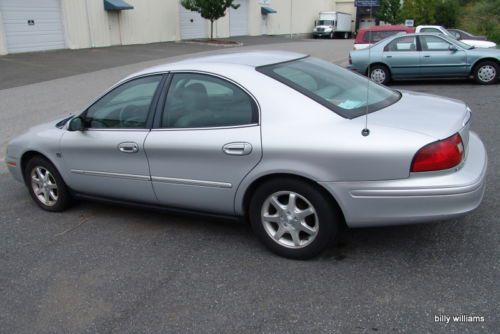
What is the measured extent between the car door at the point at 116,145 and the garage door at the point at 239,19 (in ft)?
111

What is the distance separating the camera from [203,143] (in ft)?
12.2

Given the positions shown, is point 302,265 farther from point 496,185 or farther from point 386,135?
point 496,185

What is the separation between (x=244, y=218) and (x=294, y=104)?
0.98 m

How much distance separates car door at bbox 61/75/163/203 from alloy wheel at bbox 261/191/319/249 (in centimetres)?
108

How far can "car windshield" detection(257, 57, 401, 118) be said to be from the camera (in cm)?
359

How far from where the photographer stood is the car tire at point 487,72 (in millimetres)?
12031

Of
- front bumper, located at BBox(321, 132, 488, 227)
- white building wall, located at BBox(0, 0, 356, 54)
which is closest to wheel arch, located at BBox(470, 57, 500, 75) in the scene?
front bumper, located at BBox(321, 132, 488, 227)

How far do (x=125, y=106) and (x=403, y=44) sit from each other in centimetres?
988

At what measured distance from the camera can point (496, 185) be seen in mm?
4812

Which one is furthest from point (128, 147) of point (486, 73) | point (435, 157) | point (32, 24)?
point (32, 24)

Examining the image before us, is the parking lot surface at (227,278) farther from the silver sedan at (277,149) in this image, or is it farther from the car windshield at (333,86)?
the car windshield at (333,86)

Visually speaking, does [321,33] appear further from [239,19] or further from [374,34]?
[374,34]

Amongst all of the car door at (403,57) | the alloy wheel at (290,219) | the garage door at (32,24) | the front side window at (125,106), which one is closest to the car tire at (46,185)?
the front side window at (125,106)

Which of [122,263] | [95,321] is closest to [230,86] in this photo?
[122,263]
